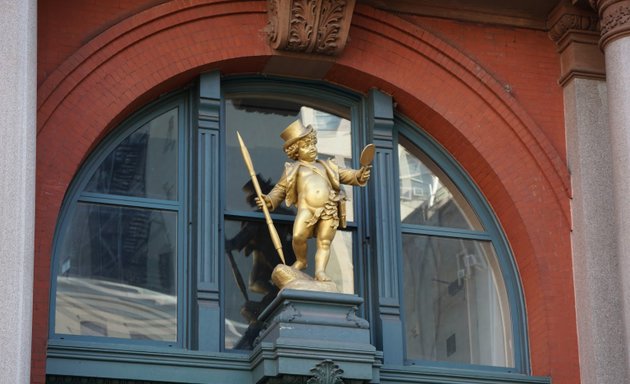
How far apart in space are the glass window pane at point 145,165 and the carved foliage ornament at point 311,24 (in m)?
1.53

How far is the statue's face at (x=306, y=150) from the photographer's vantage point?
1656 cm

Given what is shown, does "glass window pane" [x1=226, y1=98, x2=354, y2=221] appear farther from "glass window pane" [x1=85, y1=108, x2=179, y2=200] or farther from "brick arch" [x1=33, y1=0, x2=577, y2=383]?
"glass window pane" [x1=85, y1=108, x2=179, y2=200]

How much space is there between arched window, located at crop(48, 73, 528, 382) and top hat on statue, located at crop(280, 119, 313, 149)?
0.76 meters

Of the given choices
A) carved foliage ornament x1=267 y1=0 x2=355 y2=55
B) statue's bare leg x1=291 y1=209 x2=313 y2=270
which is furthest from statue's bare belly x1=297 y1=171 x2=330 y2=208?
carved foliage ornament x1=267 y1=0 x2=355 y2=55

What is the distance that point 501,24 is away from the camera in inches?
722

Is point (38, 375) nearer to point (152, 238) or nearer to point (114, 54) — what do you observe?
point (152, 238)

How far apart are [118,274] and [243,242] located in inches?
55.5

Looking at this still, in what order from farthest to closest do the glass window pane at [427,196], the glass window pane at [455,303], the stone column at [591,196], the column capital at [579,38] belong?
the column capital at [579,38], the glass window pane at [427,196], the glass window pane at [455,303], the stone column at [591,196]

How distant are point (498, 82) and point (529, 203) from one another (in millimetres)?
1449

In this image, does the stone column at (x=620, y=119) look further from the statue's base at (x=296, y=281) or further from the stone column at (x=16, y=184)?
the stone column at (x=16, y=184)

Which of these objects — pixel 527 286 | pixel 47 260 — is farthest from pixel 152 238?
pixel 527 286

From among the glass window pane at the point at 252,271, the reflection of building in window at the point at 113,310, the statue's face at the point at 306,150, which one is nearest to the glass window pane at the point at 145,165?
the glass window pane at the point at 252,271

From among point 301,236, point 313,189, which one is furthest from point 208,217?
point 313,189

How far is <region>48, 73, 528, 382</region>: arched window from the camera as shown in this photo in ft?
52.9
